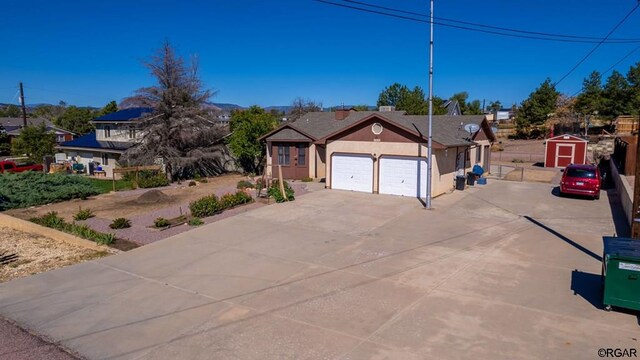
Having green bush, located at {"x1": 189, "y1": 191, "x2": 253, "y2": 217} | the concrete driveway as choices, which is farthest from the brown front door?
the concrete driveway

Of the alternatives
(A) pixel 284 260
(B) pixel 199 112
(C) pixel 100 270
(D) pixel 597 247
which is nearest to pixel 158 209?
(C) pixel 100 270

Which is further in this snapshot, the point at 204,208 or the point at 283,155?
the point at 283,155

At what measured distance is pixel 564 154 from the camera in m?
35.2

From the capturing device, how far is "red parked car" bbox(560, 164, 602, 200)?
20562 millimetres

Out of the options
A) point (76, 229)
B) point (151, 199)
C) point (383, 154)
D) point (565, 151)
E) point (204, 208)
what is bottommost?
point (76, 229)

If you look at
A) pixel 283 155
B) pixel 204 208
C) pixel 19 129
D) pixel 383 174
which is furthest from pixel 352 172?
pixel 19 129

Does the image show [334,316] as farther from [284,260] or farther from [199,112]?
[199,112]

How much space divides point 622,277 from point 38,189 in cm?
2711

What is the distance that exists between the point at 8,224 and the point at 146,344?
1479cm

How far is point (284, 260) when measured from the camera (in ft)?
40.9

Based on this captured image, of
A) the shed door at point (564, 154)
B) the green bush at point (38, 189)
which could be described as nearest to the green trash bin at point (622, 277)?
the green bush at point (38, 189)

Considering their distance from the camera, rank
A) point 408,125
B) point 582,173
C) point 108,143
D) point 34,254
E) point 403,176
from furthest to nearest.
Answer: point 108,143 → point 408,125 → point 403,176 → point 582,173 → point 34,254

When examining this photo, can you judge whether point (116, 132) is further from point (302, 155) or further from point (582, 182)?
point (582, 182)

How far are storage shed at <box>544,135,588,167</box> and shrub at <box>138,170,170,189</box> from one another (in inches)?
1233
